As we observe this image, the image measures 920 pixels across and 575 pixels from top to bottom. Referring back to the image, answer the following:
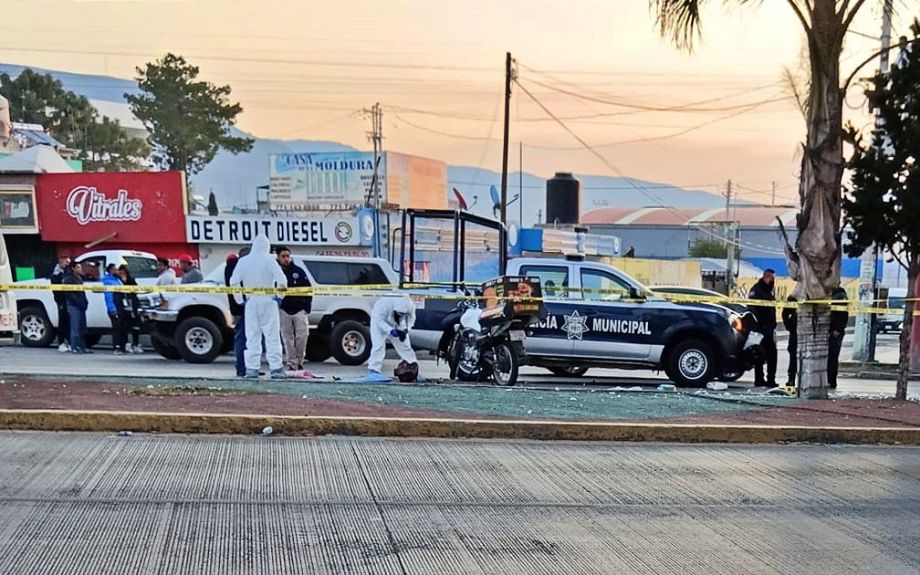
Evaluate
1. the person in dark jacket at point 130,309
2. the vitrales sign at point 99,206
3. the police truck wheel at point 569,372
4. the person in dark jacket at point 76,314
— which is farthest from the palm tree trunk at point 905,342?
the vitrales sign at point 99,206

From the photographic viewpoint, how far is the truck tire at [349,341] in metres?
16.7

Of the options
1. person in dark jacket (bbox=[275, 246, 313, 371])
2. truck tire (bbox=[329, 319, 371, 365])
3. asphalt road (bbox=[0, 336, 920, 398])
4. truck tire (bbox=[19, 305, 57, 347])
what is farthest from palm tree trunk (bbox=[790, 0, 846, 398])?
truck tire (bbox=[19, 305, 57, 347])

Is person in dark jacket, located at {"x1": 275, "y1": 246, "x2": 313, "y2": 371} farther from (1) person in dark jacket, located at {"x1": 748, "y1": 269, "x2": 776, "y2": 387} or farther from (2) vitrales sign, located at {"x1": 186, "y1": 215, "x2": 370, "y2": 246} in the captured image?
(2) vitrales sign, located at {"x1": 186, "y1": 215, "x2": 370, "y2": 246}

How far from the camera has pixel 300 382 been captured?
11781mm

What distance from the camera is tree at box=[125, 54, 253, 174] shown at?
66.4m

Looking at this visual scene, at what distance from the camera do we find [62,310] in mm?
17938

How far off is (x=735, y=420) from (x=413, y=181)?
163ft

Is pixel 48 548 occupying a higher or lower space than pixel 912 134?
lower

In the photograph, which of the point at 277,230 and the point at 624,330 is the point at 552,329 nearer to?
the point at 624,330

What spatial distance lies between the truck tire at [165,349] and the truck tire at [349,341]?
8.70 ft

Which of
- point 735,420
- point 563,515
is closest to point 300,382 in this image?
point 735,420

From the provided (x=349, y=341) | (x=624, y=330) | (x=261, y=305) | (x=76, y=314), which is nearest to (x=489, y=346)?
(x=624, y=330)

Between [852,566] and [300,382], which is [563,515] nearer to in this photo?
[852,566]

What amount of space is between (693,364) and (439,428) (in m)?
7.50
